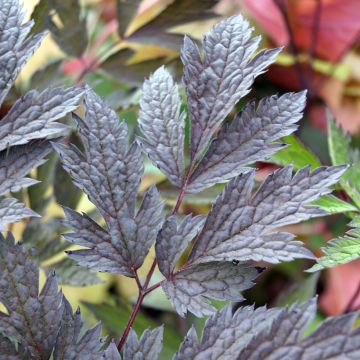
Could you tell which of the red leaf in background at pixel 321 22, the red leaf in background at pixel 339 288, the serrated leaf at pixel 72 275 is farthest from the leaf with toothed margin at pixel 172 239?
the red leaf in background at pixel 321 22

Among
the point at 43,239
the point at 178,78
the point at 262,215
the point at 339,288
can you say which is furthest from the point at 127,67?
the point at 339,288

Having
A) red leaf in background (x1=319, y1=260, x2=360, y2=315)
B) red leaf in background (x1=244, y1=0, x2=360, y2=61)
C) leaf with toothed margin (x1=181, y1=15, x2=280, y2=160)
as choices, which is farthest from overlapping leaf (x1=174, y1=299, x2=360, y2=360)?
red leaf in background (x1=244, y1=0, x2=360, y2=61)

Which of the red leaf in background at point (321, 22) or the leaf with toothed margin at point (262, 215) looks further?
the red leaf in background at point (321, 22)

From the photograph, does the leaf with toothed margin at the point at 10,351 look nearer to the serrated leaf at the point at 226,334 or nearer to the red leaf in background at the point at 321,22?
the serrated leaf at the point at 226,334

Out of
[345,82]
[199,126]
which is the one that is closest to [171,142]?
[199,126]

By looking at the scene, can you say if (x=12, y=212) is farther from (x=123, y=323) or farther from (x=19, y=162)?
(x=123, y=323)

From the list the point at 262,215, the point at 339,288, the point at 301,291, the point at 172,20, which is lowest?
the point at 339,288

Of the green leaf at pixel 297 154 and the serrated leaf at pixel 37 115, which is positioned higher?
the serrated leaf at pixel 37 115

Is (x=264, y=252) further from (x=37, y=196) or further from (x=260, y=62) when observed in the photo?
(x=37, y=196)
